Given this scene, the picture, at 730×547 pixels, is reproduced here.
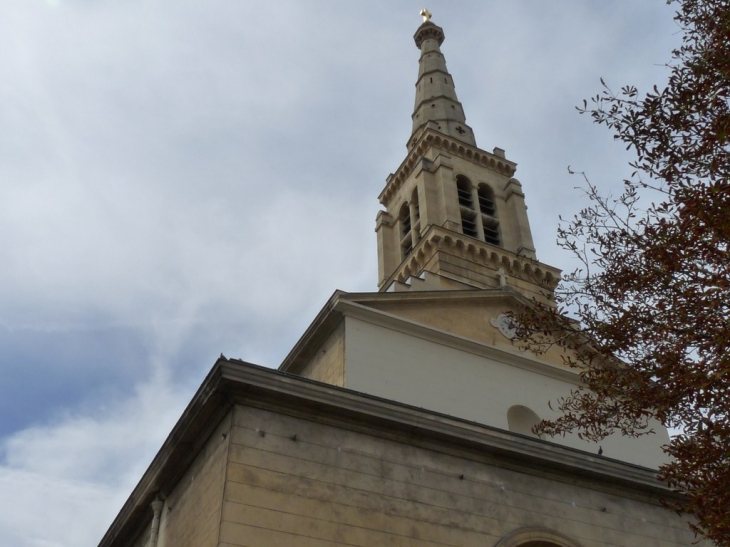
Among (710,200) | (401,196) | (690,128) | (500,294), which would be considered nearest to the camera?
(710,200)

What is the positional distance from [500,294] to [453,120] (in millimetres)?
17702

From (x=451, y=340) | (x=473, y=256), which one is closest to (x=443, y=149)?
(x=473, y=256)

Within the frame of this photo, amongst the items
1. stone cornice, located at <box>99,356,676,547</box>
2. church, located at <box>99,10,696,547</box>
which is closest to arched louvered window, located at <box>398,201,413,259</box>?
church, located at <box>99,10,696,547</box>

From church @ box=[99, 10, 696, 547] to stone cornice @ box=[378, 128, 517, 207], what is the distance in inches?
530

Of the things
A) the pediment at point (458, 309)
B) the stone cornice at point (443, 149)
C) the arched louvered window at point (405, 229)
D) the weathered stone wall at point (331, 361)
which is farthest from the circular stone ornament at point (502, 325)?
the stone cornice at point (443, 149)

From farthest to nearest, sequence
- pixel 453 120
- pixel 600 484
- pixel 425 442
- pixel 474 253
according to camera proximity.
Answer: pixel 453 120, pixel 474 253, pixel 600 484, pixel 425 442

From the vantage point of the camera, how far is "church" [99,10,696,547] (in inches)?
501

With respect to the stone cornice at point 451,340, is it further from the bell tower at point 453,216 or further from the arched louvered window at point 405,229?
the arched louvered window at point 405,229

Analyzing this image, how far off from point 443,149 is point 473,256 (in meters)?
7.90

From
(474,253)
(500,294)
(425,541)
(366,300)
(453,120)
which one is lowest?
(425,541)

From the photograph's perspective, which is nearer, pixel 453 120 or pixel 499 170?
pixel 499 170

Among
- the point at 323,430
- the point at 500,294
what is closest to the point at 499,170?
the point at 500,294

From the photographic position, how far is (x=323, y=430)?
1366 cm

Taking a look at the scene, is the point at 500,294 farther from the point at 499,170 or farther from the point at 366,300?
the point at 499,170
